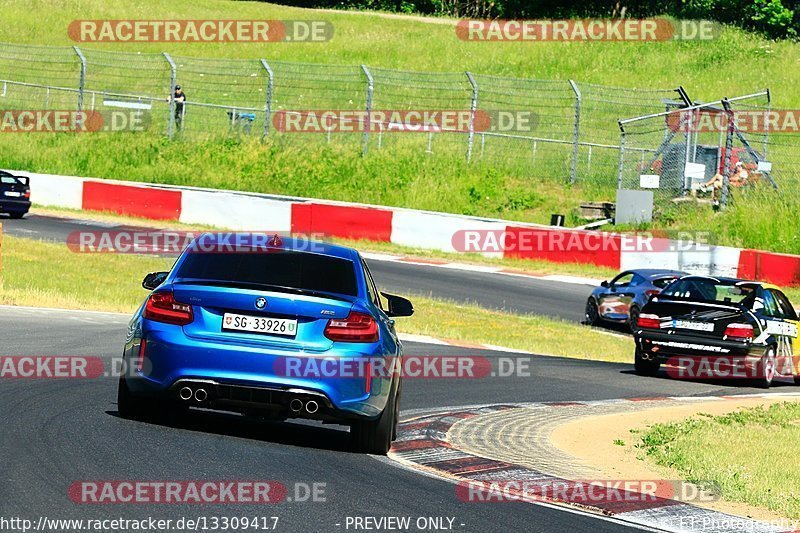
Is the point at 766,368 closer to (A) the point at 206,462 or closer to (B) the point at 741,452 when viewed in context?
(B) the point at 741,452

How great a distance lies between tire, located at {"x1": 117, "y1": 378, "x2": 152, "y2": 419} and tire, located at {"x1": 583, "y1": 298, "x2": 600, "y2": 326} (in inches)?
567

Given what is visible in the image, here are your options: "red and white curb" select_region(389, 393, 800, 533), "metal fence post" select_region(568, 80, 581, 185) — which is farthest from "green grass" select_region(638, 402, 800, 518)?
"metal fence post" select_region(568, 80, 581, 185)

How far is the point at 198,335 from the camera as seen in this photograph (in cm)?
851

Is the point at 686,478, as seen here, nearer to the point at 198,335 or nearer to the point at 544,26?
the point at 198,335

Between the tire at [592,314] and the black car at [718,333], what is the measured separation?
16.8 ft

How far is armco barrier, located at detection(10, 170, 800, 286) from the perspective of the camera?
1061 inches

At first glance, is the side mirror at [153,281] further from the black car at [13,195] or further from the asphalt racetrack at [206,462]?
the black car at [13,195]

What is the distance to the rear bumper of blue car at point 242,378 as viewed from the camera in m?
8.47

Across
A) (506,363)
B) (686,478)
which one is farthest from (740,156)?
(686,478)

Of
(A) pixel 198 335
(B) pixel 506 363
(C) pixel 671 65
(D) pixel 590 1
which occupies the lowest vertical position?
(B) pixel 506 363

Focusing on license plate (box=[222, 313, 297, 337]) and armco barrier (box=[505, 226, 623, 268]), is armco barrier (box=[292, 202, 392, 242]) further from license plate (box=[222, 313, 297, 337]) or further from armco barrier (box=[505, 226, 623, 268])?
license plate (box=[222, 313, 297, 337])

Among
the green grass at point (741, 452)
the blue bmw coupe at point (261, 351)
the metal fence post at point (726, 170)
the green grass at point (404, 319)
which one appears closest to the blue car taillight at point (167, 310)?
the blue bmw coupe at point (261, 351)

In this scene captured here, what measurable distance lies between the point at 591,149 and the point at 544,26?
102ft

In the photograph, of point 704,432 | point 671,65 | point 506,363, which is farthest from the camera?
point 671,65
